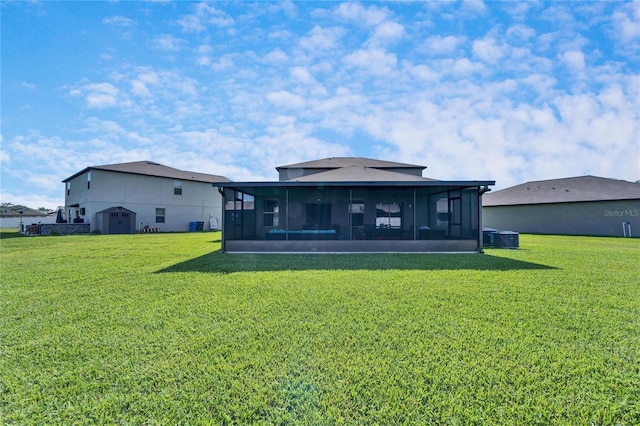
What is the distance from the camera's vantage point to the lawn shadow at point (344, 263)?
765cm

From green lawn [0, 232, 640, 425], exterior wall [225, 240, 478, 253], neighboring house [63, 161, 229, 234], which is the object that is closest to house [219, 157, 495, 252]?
exterior wall [225, 240, 478, 253]

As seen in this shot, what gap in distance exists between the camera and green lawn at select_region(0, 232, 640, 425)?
222 centimetres

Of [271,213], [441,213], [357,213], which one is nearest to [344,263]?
[357,213]

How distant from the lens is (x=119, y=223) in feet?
72.6

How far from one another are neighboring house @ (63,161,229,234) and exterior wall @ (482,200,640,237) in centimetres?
2729

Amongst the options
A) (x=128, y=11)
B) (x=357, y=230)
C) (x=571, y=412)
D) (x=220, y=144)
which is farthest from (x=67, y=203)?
(x=571, y=412)

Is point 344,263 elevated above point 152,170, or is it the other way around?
point 152,170

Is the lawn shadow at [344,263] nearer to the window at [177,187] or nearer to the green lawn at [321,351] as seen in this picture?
the green lawn at [321,351]

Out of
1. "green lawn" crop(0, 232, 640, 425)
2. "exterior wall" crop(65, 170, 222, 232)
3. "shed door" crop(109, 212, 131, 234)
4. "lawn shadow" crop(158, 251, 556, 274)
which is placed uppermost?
"exterior wall" crop(65, 170, 222, 232)

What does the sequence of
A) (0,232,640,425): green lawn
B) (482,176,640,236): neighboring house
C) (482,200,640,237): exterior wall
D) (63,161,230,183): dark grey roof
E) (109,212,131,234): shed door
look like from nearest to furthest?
(0,232,640,425): green lawn, (482,200,640,237): exterior wall, (482,176,640,236): neighboring house, (109,212,131,234): shed door, (63,161,230,183): dark grey roof

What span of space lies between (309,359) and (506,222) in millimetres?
27657

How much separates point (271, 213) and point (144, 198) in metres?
15.5

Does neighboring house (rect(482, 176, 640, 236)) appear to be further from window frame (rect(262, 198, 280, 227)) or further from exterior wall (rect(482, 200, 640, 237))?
window frame (rect(262, 198, 280, 227))

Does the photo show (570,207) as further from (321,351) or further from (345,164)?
(321,351)
